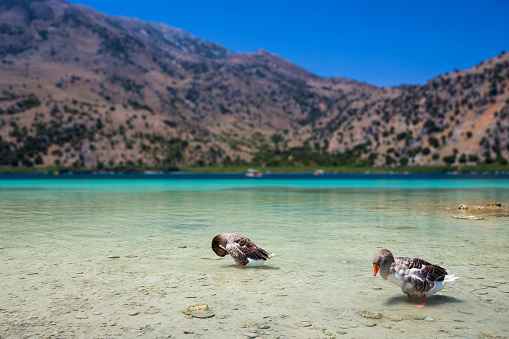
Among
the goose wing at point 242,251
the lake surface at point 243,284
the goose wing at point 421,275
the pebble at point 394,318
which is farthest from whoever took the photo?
the goose wing at point 242,251

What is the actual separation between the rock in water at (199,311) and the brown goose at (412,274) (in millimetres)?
3973

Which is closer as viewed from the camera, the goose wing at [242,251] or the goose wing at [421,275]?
the goose wing at [421,275]

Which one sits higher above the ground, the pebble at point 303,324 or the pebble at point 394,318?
the pebble at point 394,318

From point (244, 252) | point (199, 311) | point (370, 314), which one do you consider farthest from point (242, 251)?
point (370, 314)

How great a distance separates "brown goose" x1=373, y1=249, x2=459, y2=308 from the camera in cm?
1034

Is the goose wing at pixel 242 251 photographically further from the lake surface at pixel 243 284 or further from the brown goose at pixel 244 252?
the lake surface at pixel 243 284

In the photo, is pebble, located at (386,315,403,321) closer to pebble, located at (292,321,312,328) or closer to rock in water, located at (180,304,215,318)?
pebble, located at (292,321,312,328)

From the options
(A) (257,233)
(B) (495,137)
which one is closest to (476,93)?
(B) (495,137)

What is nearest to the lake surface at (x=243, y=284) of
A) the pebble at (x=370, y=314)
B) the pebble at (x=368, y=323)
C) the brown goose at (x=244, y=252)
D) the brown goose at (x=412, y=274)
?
the pebble at (x=368, y=323)

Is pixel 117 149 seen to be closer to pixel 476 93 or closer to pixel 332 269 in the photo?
pixel 476 93

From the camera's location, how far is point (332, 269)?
47.8ft

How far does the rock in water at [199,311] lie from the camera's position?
9.84m

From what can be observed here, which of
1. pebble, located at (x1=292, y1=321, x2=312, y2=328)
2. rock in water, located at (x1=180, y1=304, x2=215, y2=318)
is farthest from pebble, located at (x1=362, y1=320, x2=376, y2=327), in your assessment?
rock in water, located at (x1=180, y1=304, x2=215, y2=318)

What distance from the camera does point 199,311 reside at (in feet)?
33.0
